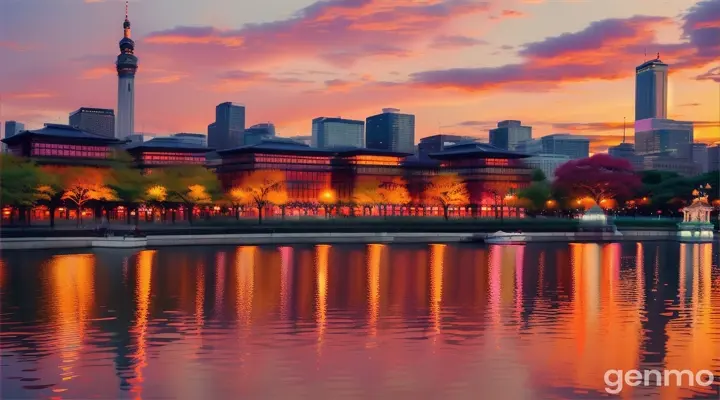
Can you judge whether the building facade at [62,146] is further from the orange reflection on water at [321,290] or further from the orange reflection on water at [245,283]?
the orange reflection on water at [321,290]

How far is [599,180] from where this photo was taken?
145125mm

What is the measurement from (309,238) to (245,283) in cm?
4111

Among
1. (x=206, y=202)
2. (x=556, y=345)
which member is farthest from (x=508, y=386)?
(x=206, y=202)

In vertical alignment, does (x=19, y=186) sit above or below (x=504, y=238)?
above

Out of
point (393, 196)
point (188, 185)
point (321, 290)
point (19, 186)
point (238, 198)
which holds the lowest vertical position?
point (321, 290)

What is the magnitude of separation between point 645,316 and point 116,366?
22.5 metres

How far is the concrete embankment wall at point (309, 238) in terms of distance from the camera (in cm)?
6688

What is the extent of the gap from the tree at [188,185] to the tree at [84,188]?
10.3 metres

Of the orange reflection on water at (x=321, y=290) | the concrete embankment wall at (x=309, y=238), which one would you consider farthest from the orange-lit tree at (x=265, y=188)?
the orange reflection on water at (x=321, y=290)

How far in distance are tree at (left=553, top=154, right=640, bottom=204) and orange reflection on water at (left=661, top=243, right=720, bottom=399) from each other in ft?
326

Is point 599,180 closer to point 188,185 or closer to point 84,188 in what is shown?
point 188,185

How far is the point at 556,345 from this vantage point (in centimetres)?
2527

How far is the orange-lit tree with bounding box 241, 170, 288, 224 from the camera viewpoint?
396ft

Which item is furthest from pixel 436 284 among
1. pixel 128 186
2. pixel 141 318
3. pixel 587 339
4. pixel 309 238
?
pixel 128 186
